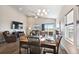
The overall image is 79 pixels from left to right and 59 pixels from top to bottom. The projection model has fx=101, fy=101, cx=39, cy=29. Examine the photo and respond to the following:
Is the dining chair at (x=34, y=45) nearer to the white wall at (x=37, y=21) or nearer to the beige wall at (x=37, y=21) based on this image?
the beige wall at (x=37, y=21)

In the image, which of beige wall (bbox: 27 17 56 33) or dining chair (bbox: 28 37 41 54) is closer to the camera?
dining chair (bbox: 28 37 41 54)

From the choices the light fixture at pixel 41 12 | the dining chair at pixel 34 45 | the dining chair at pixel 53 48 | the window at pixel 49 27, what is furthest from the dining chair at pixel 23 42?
the light fixture at pixel 41 12

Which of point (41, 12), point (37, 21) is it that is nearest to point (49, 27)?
point (37, 21)

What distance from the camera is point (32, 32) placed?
3096mm

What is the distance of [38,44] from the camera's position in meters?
3.00

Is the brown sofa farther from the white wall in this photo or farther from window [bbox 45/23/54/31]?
window [bbox 45/23/54/31]

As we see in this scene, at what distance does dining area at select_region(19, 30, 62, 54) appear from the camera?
290 cm

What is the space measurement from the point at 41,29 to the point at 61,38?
863mm

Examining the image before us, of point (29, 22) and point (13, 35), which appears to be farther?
point (13, 35)

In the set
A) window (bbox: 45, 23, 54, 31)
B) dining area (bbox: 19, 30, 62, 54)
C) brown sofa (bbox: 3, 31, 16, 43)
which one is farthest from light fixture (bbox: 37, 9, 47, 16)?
brown sofa (bbox: 3, 31, 16, 43)
